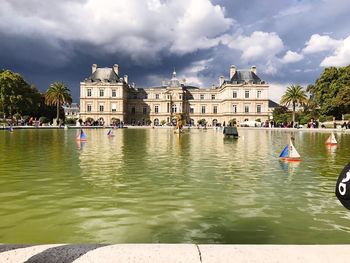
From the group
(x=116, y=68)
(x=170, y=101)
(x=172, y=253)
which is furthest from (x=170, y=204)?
(x=116, y=68)

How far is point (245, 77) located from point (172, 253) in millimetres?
98743

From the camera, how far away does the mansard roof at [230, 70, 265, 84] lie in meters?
97.7

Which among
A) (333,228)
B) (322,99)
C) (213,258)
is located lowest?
(333,228)

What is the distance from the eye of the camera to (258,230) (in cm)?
594

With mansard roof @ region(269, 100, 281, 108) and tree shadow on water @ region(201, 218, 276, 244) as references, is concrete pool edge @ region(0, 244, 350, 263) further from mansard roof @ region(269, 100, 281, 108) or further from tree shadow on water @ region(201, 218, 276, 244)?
mansard roof @ region(269, 100, 281, 108)

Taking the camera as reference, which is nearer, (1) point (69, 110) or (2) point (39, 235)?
(2) point (39, 235)

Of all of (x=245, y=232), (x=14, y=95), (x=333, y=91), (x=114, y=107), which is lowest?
(x=245, y=232)

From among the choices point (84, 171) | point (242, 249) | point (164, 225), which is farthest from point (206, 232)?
point (84, 171)

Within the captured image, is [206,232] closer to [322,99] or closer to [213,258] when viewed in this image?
[213,258]

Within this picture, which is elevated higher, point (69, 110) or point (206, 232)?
point (69, 110)

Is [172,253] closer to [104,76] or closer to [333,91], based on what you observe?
[333,91]

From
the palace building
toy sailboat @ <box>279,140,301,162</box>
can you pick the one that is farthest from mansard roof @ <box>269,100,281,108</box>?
toy sailboat @ <box>279,140,301,162</box>

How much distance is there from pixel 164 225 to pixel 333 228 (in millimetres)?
2880

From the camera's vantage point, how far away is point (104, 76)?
98.4 metres
